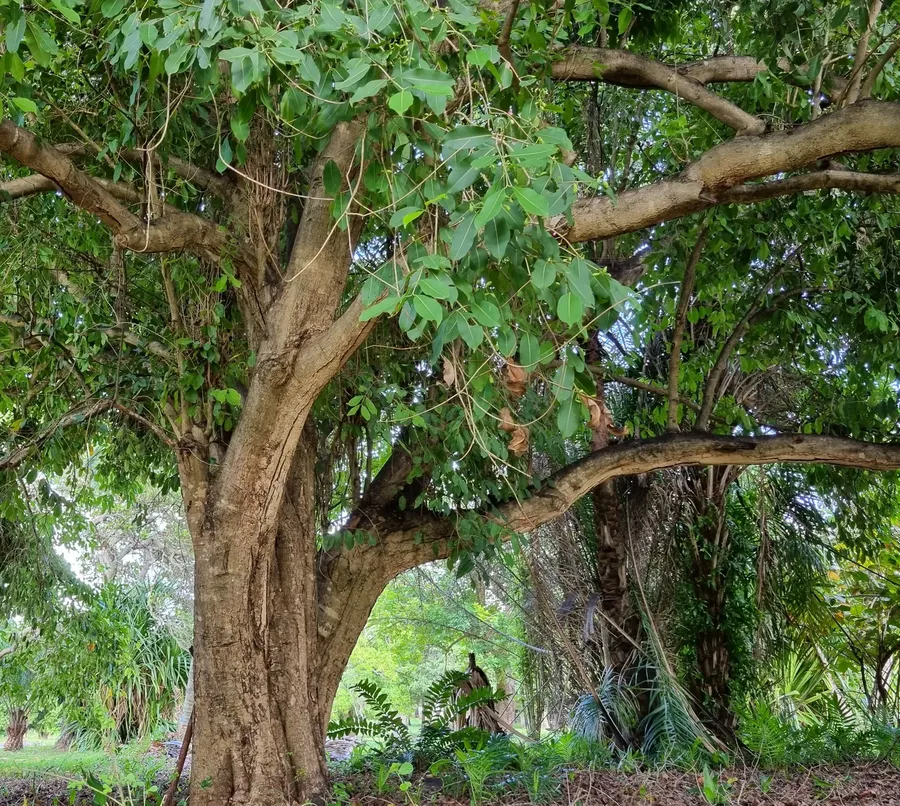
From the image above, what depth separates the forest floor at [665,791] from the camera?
4348mm

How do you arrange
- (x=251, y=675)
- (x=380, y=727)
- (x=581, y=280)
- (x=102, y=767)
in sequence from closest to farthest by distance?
(x=581, y=280), (x=251, y=675), (x=380, y=727), (x=102, y=767)

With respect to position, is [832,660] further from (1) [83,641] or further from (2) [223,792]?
(1) [83,641]

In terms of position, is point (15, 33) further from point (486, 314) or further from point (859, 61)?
point (859, 61)

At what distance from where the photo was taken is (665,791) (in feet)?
15.0

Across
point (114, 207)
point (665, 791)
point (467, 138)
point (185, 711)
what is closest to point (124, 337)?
point (114, 207)

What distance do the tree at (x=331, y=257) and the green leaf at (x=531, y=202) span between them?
9 centimetres

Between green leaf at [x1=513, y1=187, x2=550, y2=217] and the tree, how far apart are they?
0.31 ft

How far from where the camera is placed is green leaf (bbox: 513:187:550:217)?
188 centimetres

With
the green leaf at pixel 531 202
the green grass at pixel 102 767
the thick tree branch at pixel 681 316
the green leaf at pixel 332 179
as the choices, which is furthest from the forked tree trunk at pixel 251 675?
the green leaf at pixel 531 202

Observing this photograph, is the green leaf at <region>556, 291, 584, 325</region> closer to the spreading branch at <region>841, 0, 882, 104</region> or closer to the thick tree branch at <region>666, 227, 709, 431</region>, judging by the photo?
the spreading branch at <region>841, 0, 882, 104</region>

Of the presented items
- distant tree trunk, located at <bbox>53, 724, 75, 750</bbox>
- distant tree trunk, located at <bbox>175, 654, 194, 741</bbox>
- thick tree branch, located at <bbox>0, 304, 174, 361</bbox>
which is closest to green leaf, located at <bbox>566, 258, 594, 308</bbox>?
thick tree branch, located at <bbox>0, 304, 174, 361</bbox>

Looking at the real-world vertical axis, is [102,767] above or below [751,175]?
below

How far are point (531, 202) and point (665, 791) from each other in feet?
12.6

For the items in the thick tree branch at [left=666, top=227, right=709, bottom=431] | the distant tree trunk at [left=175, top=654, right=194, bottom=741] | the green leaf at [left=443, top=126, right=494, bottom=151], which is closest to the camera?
the green leaf at [left=443, top=126, right=494, bottom=151]
